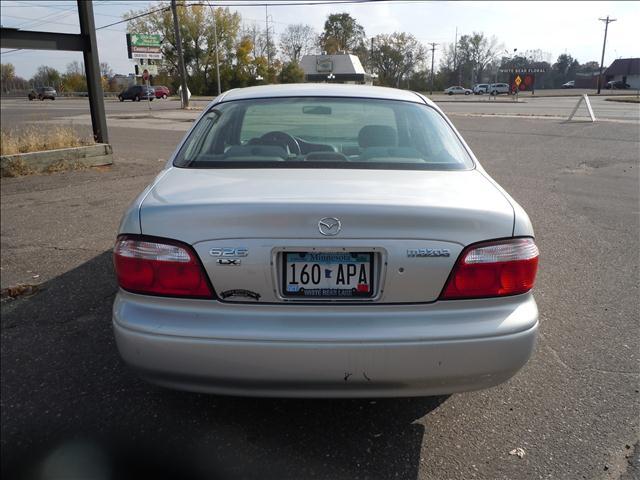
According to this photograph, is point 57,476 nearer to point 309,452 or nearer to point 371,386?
point 309,452

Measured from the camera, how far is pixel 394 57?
3408 inches

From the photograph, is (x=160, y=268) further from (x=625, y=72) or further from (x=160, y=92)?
(x=625, y=72)

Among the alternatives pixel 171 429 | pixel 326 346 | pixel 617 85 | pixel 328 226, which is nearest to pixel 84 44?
pixel 171 429

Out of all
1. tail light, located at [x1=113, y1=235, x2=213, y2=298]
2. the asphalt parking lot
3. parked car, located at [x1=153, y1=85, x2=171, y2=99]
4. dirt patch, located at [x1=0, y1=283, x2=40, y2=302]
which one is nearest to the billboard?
parked car, located at [x1=153, y1=85, x2=171, y2=99]

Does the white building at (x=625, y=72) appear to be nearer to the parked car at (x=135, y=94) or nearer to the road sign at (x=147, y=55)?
the road sign at (x=147, y=55)

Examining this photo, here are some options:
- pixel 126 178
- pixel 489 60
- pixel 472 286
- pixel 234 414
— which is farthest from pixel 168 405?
pixel 489 60

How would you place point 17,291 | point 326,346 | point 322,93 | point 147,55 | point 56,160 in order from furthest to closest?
point 147,55, point 56,160, point 17,291, point 322,93, point 326,346

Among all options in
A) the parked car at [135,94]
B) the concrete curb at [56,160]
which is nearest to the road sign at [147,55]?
the parked car at [135,94]

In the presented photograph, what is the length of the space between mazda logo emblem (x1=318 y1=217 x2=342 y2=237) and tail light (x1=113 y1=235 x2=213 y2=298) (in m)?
0.51

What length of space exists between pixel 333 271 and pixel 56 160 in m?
9.31

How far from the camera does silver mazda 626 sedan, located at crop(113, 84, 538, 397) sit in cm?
212

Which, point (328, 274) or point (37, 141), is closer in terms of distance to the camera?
point (328, 274)

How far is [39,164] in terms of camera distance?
9.70 meters

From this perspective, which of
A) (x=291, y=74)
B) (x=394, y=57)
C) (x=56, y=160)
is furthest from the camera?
(x=394, y=57)
